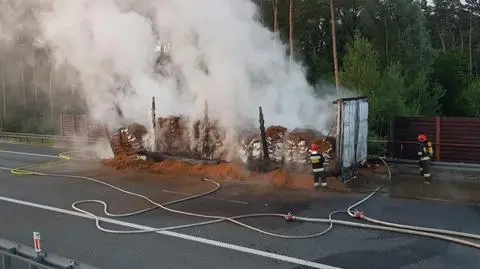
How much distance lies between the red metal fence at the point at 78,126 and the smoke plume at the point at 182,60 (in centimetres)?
589

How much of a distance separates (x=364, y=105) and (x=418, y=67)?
70.6 ft

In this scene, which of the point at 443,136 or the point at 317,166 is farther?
the point at 443,136

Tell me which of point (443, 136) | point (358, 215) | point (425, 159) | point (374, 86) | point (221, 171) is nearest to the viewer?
point (358, 215)

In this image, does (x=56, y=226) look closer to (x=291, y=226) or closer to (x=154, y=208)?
(x=154, y=208)

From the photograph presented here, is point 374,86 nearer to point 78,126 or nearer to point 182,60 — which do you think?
point 182,60

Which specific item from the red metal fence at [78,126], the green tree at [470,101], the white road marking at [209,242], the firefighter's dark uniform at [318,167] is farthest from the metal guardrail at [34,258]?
the green tree at [470,101]

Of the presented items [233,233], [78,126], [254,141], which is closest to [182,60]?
[254,141]

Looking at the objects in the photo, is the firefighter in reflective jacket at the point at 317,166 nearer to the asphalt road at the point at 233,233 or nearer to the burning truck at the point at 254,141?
the asphalt road at the point at 233,233

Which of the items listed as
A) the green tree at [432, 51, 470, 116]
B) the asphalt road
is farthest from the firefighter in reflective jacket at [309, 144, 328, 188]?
the green tree at [432, 51, 470, 116]

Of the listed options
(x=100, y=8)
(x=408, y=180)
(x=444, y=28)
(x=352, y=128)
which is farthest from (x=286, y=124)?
(x=444, y=28)

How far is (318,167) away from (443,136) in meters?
5.72

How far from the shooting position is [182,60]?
1620 centimetres

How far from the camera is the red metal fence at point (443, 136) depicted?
15250mm

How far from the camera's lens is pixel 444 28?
2640 inches
